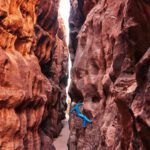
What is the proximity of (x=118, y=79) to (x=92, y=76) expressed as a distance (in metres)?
7.26

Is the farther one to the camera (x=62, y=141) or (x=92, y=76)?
(x=62, y=141)

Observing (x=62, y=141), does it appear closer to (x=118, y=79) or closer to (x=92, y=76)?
(x=92, y=76)

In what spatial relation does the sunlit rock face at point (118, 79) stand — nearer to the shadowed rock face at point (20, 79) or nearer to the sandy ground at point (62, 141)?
the shadowed rock face at point (20, 79)

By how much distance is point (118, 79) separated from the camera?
19.1 ft

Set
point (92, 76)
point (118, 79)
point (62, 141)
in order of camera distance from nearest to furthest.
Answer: point (118, 79)
point (92, 76)
point (62, 141)

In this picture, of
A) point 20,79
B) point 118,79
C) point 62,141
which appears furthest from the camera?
point 62,141

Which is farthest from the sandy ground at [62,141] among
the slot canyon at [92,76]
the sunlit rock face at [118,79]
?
the sunlit rock face at [118,79]

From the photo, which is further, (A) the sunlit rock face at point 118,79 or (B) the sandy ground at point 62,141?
(B) the sandy ground at point 62,141

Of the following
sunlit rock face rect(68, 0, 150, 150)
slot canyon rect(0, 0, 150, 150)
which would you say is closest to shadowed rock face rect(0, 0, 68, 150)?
slot canyon rect(0, 0, 150, 150)

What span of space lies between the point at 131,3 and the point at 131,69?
144cm

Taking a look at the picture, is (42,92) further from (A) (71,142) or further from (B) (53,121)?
(B) (53,121)

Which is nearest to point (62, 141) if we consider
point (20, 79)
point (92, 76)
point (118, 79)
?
point (92, 76)

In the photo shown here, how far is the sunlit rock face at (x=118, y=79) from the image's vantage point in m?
4.32

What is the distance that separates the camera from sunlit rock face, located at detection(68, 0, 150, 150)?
14.2ft
